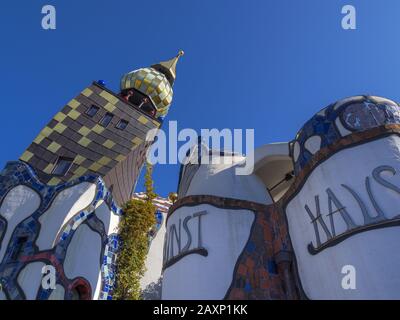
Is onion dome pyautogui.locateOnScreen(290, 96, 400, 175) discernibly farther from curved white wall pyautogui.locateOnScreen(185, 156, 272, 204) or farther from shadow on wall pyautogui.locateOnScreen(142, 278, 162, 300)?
shadow on wall pyautogui.locateOnScreen(142, 278, 162, 300)

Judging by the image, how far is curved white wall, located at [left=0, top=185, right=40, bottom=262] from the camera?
8.27 meters

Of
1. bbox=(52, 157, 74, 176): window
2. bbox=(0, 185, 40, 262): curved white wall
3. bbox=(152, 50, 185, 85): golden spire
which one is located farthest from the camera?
bbox=(152, 50, 185, 85): golden spire

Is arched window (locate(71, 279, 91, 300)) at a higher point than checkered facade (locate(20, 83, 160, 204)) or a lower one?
lower

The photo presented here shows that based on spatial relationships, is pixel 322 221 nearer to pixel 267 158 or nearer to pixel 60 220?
pixel 267 158

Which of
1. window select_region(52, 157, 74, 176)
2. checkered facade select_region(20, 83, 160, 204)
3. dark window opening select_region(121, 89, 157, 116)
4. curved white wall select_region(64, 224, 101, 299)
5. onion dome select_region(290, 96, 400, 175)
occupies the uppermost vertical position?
dark window opening select_region(121, 89, 157, 116)

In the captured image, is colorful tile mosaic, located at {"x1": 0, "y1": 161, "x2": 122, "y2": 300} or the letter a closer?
the letter a

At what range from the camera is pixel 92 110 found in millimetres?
11273

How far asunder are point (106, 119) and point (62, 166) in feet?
7.47

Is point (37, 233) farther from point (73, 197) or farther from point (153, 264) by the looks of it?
point (153, 264)

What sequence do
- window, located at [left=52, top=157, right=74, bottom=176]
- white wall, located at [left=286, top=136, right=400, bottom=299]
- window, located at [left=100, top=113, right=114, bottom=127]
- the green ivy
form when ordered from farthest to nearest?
window, located at [left=100, top=113, right=114, bottom=127] → window, located at [left=52, top=157, right=74, bottom=176] → the green ivy → white wall, located at [left=286, top=136, right=400, bottom=299]

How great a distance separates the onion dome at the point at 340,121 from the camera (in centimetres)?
592

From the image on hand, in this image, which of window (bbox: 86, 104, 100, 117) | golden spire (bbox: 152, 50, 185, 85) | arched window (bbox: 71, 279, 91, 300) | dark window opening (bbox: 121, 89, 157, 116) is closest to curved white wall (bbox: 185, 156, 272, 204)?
arched window (bbox: 71, 279, 91, 300)

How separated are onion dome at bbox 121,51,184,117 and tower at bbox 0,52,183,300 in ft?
16.1

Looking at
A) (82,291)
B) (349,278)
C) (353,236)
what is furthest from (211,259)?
(82,291)
